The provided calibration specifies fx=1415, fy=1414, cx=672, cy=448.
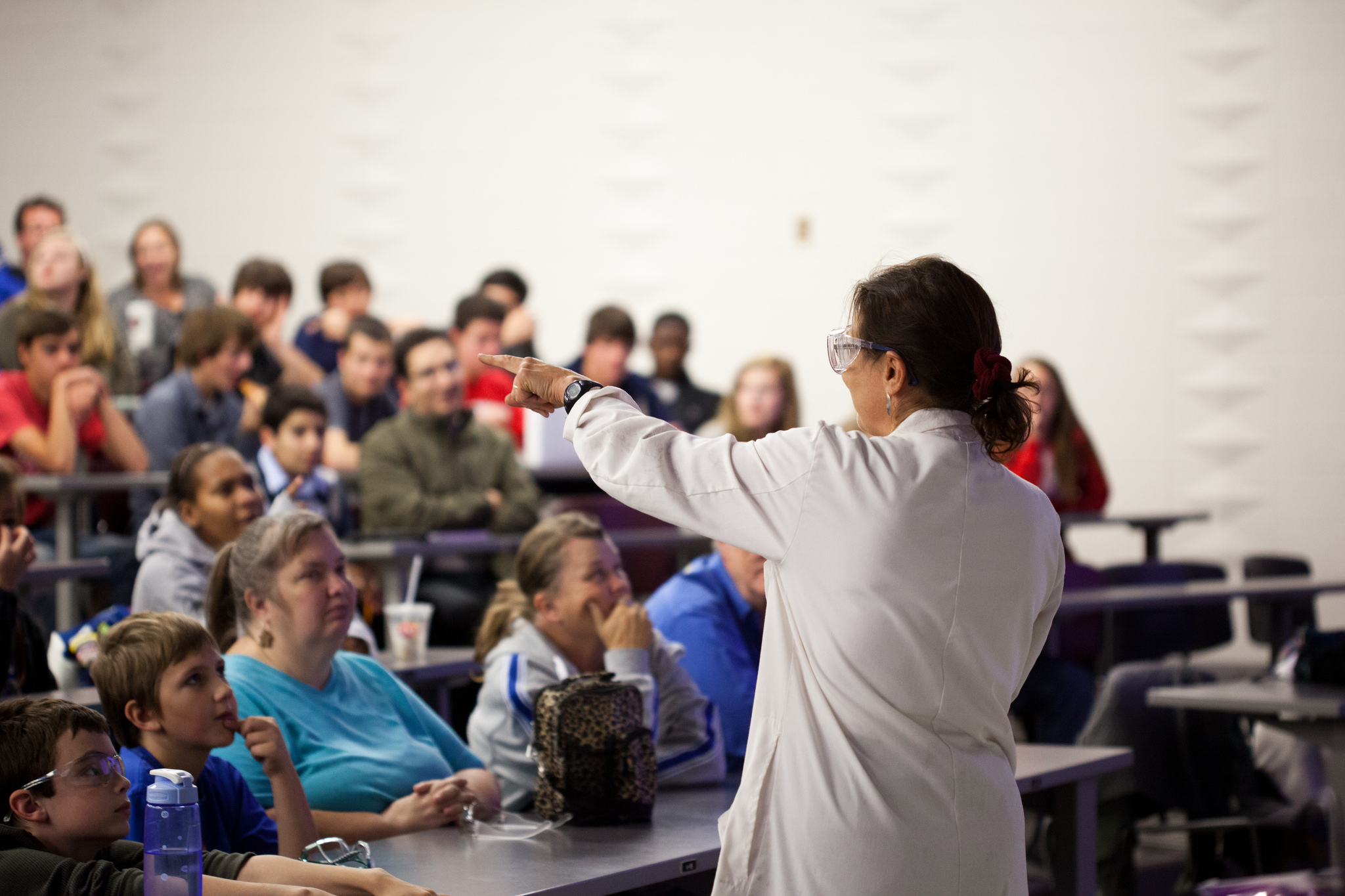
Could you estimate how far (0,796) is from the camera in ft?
5.98

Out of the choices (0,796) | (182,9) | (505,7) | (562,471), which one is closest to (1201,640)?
(562,471)

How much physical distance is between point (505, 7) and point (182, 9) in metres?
2.07

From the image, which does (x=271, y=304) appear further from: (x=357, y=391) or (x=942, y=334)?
(x=942, y=334)

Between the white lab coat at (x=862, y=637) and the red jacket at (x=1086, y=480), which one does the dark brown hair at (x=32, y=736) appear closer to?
the white lab coat at (x=862, y=637)

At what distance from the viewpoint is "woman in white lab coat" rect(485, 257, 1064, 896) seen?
5.55ft

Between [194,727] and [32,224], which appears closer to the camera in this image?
[194,727]

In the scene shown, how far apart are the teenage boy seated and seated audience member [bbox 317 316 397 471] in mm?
A: 942

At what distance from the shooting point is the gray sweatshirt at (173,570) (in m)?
3.59

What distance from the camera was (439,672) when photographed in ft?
11.5

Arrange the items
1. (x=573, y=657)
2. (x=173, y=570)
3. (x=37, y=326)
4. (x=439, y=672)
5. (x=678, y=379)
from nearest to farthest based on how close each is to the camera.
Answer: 1. (x=573, y=657)
2. (x=439, y=672)
3. (x=173, y=570)
4. (x=37, y=326)
5. (x=678, y=379)

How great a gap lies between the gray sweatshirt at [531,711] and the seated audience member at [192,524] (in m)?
1.20

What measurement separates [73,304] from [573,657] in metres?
3.82

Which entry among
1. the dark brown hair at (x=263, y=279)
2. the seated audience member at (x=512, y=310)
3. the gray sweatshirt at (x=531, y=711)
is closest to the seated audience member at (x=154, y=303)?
the dark brown hair at (x=263, y=279)

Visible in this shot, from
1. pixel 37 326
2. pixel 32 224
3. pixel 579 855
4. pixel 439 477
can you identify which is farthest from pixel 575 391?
pixel 32 224
